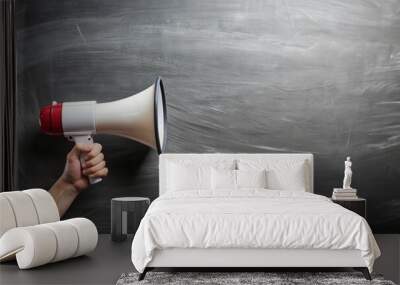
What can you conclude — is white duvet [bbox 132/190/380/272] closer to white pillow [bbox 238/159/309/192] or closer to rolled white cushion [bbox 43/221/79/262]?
rolled white cushion [bbox 43/221/79/262]

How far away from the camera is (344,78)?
22.8 ft

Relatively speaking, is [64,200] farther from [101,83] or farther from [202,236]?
[202,236]

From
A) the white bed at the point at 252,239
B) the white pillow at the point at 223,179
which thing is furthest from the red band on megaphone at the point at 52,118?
the white bed at the point at 252,239

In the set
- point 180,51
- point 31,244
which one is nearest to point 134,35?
point 180,51

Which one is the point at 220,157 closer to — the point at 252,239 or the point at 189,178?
the point at 189,178

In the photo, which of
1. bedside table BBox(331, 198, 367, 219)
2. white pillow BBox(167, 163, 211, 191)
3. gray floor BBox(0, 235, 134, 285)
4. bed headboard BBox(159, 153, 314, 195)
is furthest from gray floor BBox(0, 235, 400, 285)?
bed headboard BBox(159, 153, 314, 195)

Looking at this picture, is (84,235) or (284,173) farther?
(284,173)

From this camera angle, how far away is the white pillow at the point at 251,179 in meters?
6.37

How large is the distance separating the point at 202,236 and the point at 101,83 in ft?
9.21

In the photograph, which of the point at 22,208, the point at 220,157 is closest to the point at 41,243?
the point at 22,208

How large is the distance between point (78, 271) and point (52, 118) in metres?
1.96

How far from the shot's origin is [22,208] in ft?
17.6

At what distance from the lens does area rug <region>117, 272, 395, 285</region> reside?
464cm

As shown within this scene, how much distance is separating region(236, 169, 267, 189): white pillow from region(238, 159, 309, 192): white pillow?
0.11m
